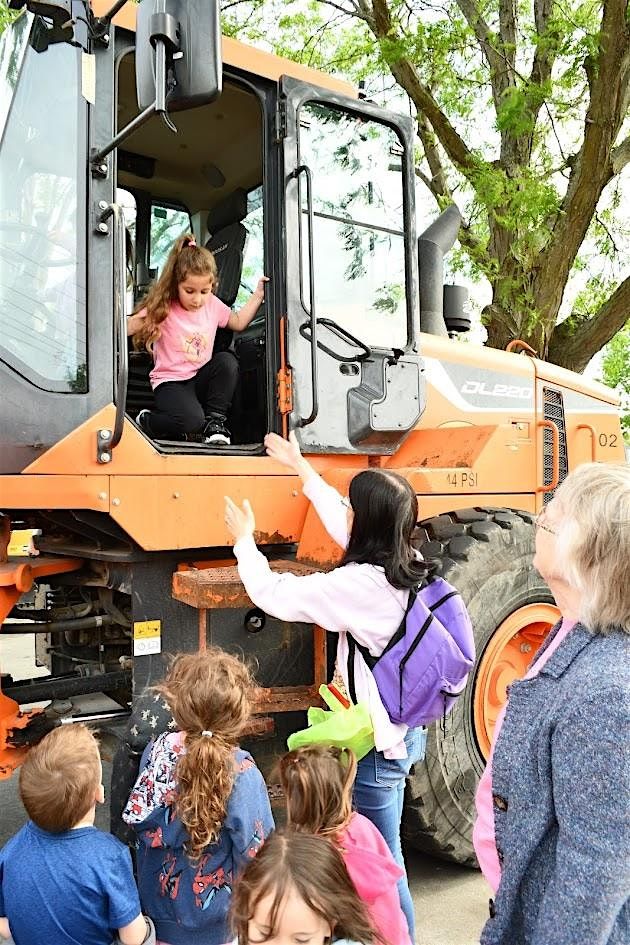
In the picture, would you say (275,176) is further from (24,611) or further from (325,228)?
(24,611)

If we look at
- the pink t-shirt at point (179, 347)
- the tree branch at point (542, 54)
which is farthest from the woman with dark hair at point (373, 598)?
the tree branch at point (542, 54)

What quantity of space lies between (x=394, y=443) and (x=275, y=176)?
127 centimetres

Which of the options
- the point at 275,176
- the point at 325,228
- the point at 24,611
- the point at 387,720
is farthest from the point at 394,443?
the point at 24,611

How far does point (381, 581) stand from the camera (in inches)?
107

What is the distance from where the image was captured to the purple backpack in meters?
2.67

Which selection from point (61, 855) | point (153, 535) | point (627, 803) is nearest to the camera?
point (627, 803)

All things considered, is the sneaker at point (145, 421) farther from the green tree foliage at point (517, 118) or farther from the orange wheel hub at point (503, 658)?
the green tree foliage at point (517, 118)

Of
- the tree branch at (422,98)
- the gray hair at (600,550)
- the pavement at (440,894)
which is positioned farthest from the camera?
the tree branch at (422,98)

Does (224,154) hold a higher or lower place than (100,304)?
higher

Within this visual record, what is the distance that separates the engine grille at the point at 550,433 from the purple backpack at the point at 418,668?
2145 mm

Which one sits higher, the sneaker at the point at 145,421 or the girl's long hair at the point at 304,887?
the sneaker at the point at 145,421

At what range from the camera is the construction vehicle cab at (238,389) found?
3107mm

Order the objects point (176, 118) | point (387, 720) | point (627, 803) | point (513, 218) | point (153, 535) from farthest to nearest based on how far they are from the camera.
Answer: point (513, 218) → point (176, 118) → point (153, 535) → point (387, 720) → point (627, 803)

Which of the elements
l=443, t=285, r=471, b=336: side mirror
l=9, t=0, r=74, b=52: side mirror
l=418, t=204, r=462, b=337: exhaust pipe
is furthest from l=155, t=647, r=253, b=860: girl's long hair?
l=443, t=285, r=471, b=336: side mirror
